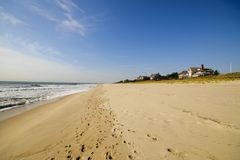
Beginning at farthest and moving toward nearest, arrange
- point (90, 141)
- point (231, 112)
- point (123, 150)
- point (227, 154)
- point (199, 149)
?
1. point (231, 112)
2. point (90, 141)
3. point (123, 150)
4. point (199, 149)
5. point (227, 154)

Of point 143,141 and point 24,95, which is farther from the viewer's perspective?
point 24,95

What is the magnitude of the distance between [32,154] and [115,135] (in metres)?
2.52

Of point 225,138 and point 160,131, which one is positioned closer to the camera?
point 225,138

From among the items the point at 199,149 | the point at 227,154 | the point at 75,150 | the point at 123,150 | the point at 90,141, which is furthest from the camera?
the point at 90,141

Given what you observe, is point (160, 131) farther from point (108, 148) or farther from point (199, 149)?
point (108, 148)

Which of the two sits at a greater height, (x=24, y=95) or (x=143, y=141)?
(x=143, y=141)

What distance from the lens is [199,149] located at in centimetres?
340

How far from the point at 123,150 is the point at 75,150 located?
139 cm

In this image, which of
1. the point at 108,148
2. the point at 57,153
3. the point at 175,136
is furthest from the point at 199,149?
the point at 57,153

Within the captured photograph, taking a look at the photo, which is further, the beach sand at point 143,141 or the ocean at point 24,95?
the ocean at point 24,95

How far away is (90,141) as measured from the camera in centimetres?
448

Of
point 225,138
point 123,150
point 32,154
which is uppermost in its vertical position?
point 225,138

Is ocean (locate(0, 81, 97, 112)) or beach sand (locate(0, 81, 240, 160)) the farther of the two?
ocean (locate(0, 81, 97, 112))

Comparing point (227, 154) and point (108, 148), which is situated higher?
point (227, 154)
